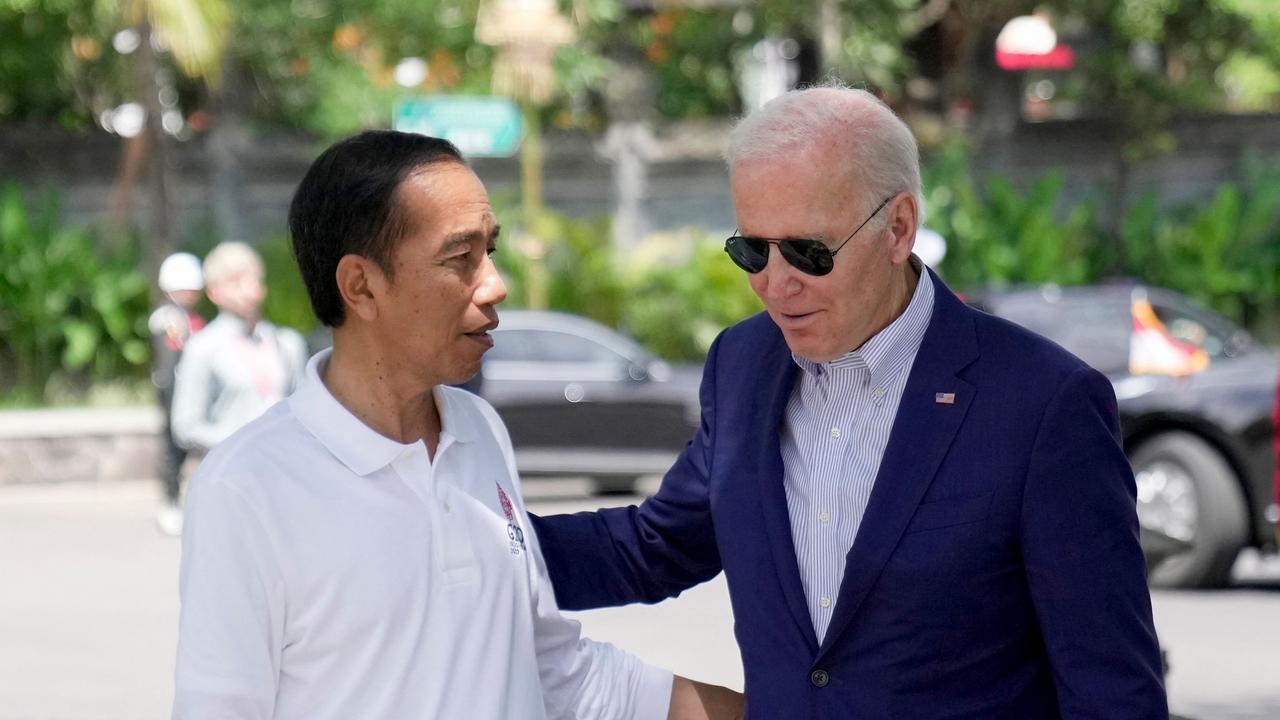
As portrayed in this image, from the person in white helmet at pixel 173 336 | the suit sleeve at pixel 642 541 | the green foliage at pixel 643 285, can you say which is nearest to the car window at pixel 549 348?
the person in white helmet at pixel 173 336

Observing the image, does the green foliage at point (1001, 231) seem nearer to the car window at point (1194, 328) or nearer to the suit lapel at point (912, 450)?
the car window at point (1194, 328)

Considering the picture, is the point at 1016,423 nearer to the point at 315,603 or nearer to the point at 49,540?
the point at 315,603

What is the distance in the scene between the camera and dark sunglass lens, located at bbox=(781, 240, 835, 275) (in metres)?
2.67

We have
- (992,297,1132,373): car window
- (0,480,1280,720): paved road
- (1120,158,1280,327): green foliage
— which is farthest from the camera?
(1120,158,1280,327): green foliage

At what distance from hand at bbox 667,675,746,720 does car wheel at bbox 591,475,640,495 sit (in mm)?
12190

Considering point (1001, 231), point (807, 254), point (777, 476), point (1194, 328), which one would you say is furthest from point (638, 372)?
point (807, 254)

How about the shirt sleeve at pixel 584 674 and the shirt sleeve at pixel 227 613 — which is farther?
the shirt sleeve at pixel 584 674

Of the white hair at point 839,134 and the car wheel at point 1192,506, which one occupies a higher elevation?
the white hair at point 839,134

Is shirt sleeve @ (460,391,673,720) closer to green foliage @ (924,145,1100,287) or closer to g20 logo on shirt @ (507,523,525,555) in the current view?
g20 logo on shirt @ (507,523,525,555)

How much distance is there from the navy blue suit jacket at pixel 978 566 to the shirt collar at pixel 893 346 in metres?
0.03

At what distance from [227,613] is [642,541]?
2.87ft

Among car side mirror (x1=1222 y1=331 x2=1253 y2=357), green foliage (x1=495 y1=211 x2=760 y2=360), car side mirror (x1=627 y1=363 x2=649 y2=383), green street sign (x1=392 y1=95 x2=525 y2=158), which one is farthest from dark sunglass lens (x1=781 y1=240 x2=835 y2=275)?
green foliage (x1=495 y1=211 x2=760 y2=360)

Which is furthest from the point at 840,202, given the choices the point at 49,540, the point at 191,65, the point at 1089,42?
the point at 1089,42

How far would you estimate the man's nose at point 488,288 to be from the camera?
2.68 metres
